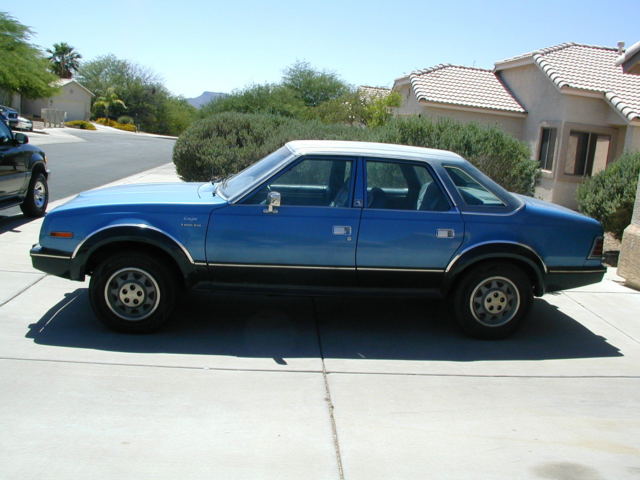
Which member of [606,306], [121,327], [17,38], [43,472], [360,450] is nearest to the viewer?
[43,472]

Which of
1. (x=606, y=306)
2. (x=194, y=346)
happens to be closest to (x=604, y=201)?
(x=606, y=306)

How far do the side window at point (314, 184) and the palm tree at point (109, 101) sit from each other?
7068 cm

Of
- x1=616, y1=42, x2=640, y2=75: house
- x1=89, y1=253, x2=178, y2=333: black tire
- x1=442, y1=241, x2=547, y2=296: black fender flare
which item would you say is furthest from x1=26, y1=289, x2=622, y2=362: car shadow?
x1=616, y1=42, x2=640, y2=75: house

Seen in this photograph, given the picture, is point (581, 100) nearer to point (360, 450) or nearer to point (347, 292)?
point (347, 292)

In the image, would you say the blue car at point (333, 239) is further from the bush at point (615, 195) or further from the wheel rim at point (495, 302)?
the bush at point (615, 195)

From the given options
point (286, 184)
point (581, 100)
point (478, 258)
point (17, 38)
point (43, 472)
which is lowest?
point (43, 472)

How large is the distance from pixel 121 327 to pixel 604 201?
888 centimetres

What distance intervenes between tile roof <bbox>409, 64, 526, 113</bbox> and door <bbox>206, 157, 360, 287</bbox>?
14887mm

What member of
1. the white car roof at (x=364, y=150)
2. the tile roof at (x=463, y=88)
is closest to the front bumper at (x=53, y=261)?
the white car roof at (x=364, y=150)

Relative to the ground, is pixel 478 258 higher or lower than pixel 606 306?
higher

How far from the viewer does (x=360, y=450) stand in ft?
14.7

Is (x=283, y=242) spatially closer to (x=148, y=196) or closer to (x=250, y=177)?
(x=250, y=177)

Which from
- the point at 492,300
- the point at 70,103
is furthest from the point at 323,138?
the point at 70,103

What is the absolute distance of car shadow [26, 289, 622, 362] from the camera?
20.2 feet
